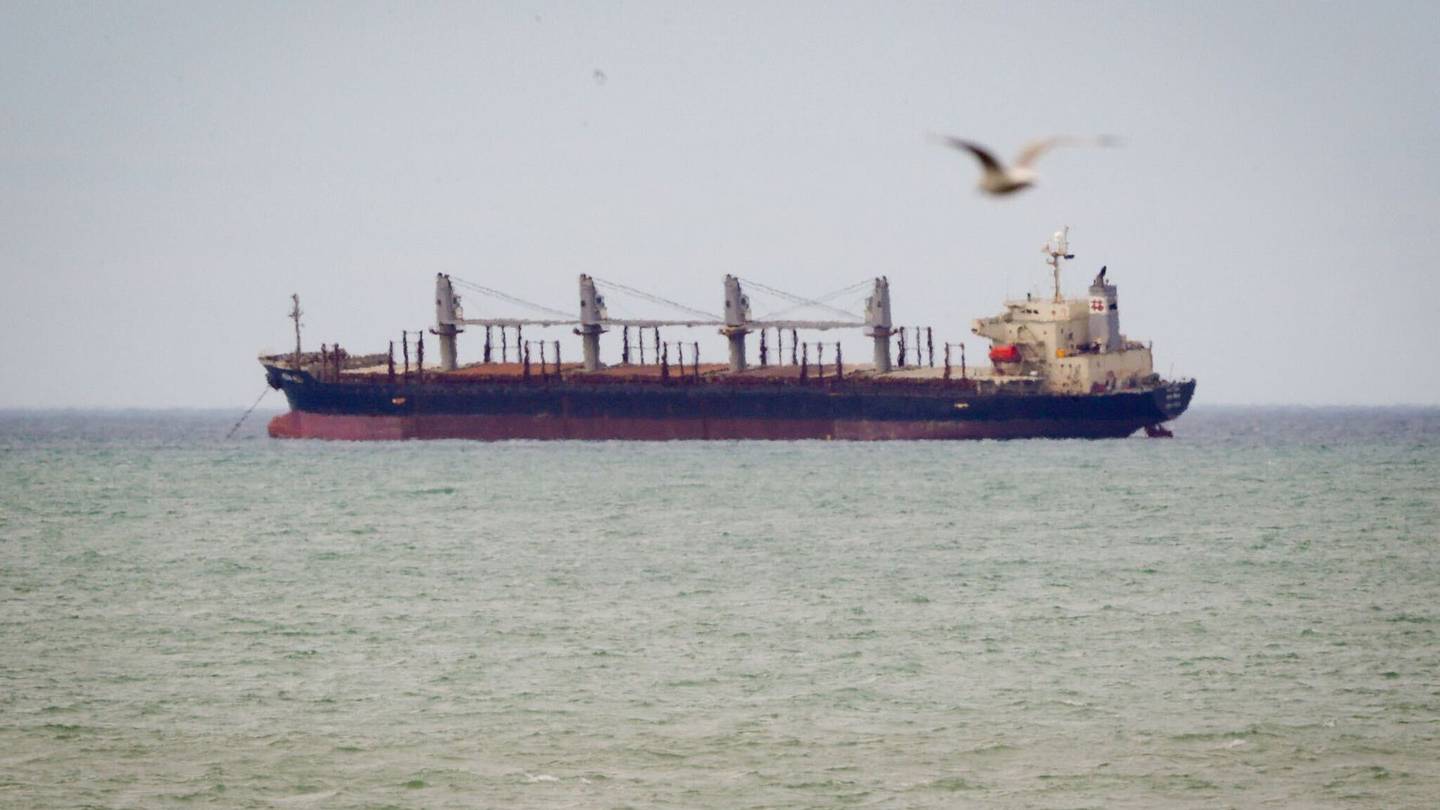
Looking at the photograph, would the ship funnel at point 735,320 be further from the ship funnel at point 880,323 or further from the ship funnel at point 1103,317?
the ship funnel at point 1103,317

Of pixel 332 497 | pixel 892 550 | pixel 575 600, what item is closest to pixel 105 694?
pixel 575 600

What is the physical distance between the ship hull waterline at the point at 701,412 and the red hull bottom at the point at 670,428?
0.06 metres

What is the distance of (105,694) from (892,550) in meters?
23.8

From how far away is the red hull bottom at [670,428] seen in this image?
3836 inches

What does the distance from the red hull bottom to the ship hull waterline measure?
0.06 meters

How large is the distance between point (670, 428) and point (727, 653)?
74306 mm

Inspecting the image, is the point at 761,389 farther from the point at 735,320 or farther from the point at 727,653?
the point at 727,653

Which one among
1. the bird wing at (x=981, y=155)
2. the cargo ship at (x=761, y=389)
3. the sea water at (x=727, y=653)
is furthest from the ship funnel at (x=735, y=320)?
the bird wing at (x=981, y=155)

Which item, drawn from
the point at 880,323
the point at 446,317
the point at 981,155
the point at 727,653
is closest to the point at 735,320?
the point at 880,323

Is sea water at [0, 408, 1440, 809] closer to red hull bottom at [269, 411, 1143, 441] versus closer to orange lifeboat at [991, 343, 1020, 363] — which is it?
red hull bottom at [269, 411, 1143, 441]

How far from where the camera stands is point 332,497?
69375 millimetres

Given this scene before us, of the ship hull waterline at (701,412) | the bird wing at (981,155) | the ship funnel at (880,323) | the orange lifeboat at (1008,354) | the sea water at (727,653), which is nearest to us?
the bird wing at (981,155)

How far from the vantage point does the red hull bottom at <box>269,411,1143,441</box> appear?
97438 millimetres

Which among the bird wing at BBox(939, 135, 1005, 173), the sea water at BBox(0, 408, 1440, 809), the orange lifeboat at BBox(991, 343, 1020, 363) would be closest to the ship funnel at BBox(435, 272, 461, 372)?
the orange lifeboat at BBox(991, 343, 1020, 363)
